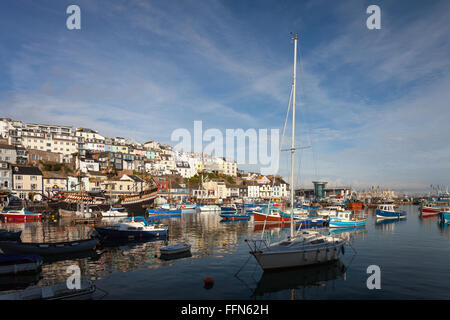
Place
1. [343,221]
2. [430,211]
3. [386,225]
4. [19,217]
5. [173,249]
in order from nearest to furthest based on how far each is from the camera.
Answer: [173,249], [343,221], [386,225], [19,217], [430,211]

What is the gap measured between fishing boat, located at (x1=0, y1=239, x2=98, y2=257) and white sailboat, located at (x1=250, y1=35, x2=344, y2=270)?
20693 mm

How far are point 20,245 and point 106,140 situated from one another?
146 metres

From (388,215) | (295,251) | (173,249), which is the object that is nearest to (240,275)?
(295,251)

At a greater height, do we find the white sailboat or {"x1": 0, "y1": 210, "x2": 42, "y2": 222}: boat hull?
the white sailboat

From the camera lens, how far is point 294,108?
28.9 meters

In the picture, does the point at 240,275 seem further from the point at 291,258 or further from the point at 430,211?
the point at 430,211

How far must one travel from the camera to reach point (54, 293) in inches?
650

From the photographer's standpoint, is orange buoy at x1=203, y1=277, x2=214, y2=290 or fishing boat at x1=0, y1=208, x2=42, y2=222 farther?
fishing boat at x1=0, y1=208, x2=42, y2=222

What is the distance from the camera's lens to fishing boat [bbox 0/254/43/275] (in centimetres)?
2388

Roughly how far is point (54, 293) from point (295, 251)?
18.1 m

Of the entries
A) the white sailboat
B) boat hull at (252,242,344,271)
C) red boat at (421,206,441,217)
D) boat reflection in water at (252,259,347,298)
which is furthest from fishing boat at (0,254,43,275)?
red boat at (421,206,441,217)

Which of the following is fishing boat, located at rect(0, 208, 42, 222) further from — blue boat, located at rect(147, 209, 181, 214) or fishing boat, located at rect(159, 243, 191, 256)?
fishing boat, located at rect(159, 243, 191, 256)

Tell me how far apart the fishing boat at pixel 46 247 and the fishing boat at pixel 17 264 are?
4962 millimetres
